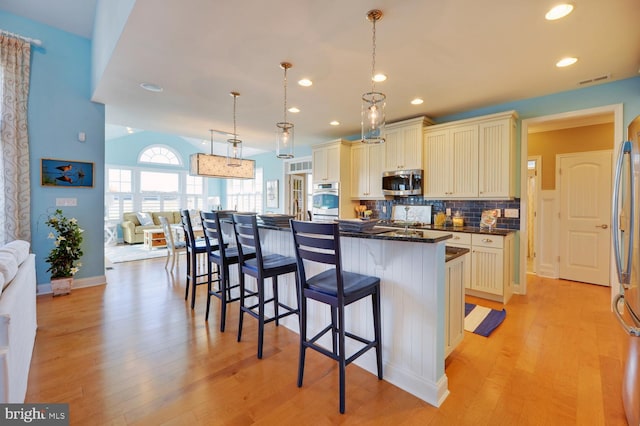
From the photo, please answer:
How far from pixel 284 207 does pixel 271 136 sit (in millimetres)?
2047

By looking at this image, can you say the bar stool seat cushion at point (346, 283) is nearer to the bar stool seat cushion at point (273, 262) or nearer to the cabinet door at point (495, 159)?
the bar stool seat cushion at point (273, 262)

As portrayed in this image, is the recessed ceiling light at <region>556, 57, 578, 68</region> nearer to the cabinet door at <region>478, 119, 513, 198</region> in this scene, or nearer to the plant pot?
the cabinet door at <region>478, 119, 513, 198</region>

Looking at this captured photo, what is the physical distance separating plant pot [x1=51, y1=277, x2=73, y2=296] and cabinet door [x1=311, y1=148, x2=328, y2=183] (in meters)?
4.05

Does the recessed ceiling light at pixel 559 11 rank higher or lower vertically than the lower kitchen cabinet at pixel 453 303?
higher

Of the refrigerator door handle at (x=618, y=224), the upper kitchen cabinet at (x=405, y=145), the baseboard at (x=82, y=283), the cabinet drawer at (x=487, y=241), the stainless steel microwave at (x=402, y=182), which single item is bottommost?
the baseboard at (x=82, y=283)

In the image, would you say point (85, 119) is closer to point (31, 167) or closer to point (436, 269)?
point (31, 167)

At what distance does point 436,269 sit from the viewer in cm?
170

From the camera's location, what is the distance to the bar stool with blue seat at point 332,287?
1606 millimetres

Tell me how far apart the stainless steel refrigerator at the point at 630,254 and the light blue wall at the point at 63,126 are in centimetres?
553

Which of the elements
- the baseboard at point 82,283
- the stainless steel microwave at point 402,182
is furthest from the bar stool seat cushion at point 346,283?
the baseboard at point 82,283

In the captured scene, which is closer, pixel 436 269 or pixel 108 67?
pixel 436 269

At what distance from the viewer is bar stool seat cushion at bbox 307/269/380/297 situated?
5.55 ft

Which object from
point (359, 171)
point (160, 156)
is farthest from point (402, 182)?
point (160, 156)

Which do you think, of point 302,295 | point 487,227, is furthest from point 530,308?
point 302,295
